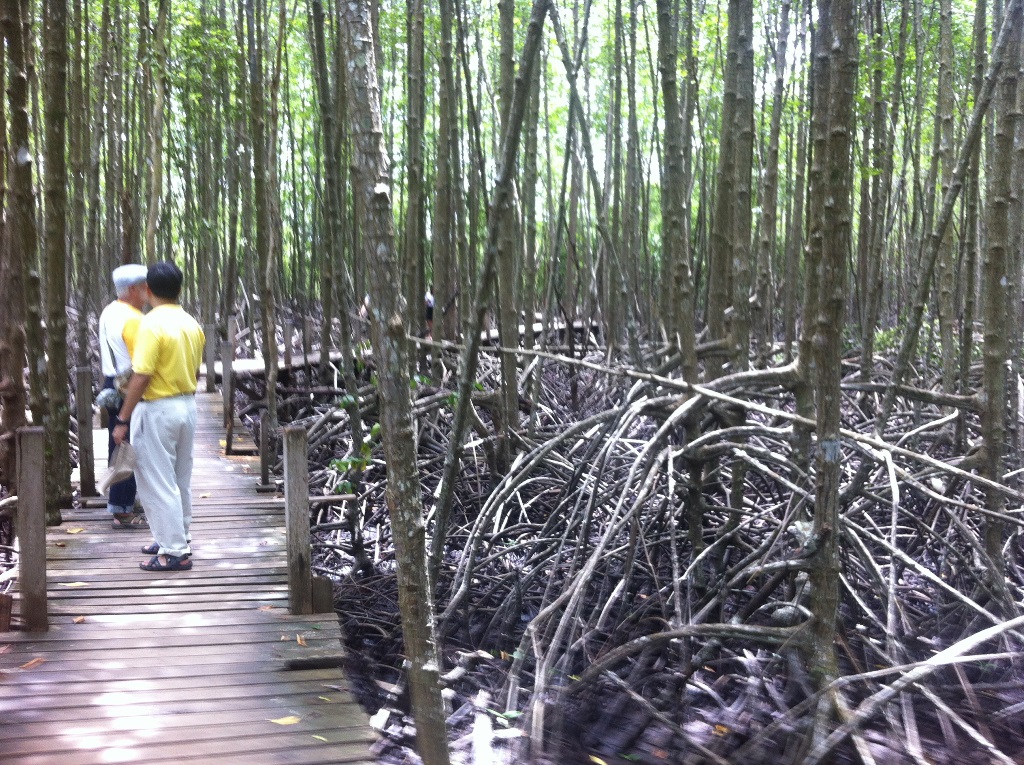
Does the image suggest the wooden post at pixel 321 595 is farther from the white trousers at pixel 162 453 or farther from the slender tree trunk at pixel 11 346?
the slender tree trunk at pixel 11 346

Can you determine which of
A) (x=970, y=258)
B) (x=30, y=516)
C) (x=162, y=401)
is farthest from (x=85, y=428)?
(x=970, y=258)

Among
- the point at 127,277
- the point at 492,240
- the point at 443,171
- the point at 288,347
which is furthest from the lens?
the point at 288,347

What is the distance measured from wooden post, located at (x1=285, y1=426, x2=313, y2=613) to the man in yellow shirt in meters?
0.63

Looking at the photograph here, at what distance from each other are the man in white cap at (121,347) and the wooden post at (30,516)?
3.19 ft

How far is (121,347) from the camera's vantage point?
4000 mm

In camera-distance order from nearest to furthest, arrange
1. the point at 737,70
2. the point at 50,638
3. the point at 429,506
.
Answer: the point at 50,638 → the point at 737,70 → the point at 429,506

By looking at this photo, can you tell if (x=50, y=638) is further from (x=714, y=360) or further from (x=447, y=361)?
(x=447, y=361)

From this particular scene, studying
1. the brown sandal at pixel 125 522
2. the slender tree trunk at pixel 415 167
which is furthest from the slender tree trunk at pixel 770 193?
the brown sandal at pixel 125 522

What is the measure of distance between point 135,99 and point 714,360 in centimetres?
719

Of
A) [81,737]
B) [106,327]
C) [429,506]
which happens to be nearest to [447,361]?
[429,506]

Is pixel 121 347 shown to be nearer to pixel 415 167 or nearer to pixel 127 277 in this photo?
pixel 127 277

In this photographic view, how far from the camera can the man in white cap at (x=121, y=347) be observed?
399 cm

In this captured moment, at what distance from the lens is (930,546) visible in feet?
13.1

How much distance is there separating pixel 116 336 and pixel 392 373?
2.55 metres
